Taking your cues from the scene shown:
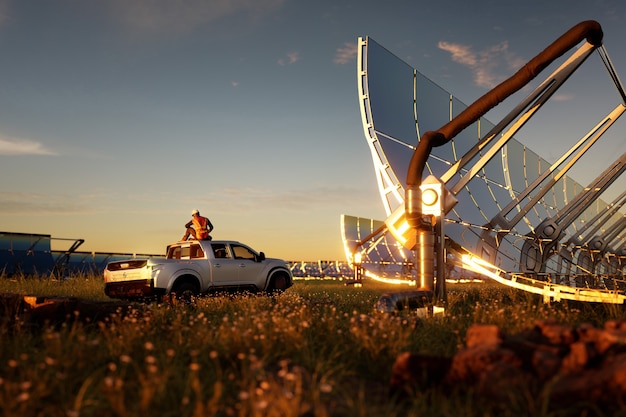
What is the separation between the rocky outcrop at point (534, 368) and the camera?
16.4 feet

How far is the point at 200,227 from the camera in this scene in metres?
17.0

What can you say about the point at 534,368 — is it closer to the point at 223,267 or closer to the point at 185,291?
the point at 185,291

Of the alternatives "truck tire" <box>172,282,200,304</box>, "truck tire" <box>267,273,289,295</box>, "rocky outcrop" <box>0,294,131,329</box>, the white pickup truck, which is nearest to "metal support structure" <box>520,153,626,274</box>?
"truck tire" <box>267,273,289,295</box>

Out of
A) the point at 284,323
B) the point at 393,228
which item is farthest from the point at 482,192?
the point at 284,323

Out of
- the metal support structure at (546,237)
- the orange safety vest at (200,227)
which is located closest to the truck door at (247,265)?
the orange safety vest at (200,227)

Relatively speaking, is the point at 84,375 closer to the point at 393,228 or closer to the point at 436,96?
the point at 393,228

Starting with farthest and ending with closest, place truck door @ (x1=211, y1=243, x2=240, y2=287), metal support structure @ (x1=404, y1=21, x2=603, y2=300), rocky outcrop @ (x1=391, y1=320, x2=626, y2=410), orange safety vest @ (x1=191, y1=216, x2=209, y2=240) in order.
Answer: orange safety vest @ (x1=191, y1=216, x2=209, y2=240)
truck door @ (x1=211, y1=243, x2=240, y2=287)
metal support structure @ (x1=404, y1=21, x2=603, y2=300)
rocky outcrop @ (x1=391, y1=320, x2=626, y2=410)

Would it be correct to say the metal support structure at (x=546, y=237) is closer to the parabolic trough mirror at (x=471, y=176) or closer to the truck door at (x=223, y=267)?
the parabolic trough mirror at (x=471, y=176)

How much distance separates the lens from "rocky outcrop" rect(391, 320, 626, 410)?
4.99 m

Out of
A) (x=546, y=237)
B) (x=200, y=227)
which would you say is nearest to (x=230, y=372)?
(x=200, y=227)

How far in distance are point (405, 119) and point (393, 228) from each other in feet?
26.2

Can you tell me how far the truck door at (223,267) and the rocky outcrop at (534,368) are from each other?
410 inches

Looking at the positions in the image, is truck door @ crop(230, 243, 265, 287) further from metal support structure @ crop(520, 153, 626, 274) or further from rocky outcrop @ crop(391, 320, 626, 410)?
metal support structure @ crop(520, 153, 626, 274)

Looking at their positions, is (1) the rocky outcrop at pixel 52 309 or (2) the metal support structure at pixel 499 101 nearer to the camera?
(1) the rocky outcrop at pixel 52 309
